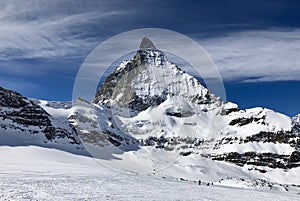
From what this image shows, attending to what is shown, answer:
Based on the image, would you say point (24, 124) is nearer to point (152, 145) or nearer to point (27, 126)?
point (27, 126)

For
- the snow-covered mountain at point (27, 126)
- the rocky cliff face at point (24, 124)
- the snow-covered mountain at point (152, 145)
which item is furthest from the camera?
the snow-covered mountain at point (152, 145)

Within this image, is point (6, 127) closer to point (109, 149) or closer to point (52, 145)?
point (52, 145)

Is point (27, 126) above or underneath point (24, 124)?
underneath

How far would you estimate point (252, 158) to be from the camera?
175875 millimetres

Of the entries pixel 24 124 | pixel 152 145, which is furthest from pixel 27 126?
pixel 152 145

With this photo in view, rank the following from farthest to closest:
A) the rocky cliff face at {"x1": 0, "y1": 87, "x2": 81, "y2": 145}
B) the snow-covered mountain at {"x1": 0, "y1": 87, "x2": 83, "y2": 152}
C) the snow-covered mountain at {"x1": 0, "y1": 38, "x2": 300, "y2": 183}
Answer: the snow-covered mountain at {"x1": 0, "y1": 38, "x2": 300, "y2": 183}
the rocky cliff face at {"x1": 0, "y1": 87, "x2": 81, "y2": 145}
the snow-covered mountain at {"x1": 0, "y1": 87, "x2": 83, "y2": 152}

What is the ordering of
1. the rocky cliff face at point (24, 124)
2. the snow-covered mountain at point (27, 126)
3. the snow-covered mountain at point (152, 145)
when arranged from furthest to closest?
the snow-covered mountain at point (152, 145) → the rocky cliff face at point (24, 124) → the snow-covered mountain at point (27, 126)

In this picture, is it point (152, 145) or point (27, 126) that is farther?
point (152, 145)

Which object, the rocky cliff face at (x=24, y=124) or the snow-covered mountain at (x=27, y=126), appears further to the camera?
the rocky cliff face at (x=24, y=124)

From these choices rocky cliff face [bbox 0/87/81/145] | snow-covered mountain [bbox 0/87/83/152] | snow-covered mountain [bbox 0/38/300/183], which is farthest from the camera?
snow-covered mountain [bbox 0/38/300/183]

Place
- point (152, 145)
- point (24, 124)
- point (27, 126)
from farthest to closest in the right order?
point (152, 145) < point (24, 124) < point (27, 126)

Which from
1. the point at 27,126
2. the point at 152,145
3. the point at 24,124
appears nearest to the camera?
the point at 27,126

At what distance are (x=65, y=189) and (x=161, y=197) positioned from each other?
728cm

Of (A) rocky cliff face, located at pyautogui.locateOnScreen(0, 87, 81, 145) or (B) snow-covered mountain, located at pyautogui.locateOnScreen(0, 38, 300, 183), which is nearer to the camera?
(A) rocky cliff face, located at pyautogui.locateOnScreen(0, 87, 81, 145)
